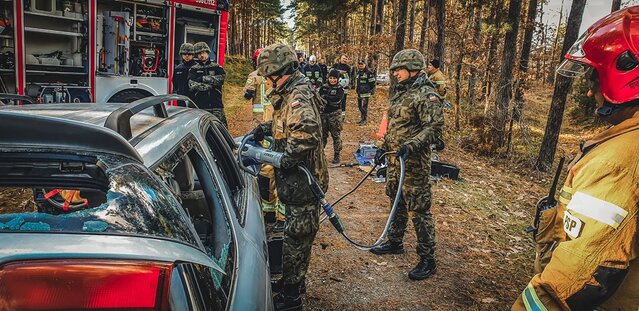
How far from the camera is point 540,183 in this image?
28.8ft

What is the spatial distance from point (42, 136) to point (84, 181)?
17 cm

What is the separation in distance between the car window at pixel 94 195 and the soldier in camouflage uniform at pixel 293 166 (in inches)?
77.2

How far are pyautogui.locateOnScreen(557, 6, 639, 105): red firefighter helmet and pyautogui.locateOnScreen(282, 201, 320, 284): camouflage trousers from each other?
213 centimetres

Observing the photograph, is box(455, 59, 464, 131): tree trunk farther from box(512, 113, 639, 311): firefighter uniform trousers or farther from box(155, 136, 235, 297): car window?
box(512, 113, 639, 311): firefighter uniform trousers

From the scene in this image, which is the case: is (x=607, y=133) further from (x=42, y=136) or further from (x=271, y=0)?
(x=271, y=0)

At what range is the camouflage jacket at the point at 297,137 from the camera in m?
3.11

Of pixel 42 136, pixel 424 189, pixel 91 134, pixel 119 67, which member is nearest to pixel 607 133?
pixel 91 134

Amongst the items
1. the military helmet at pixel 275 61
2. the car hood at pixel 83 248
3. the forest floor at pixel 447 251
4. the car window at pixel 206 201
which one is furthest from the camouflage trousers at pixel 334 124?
the car hood at pixel 83 248

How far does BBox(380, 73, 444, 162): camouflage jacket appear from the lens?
13.3 ft

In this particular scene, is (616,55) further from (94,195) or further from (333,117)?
(333,117)

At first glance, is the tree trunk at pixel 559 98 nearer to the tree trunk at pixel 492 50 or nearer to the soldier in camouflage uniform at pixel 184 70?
the tree trunk at pixel 492 50

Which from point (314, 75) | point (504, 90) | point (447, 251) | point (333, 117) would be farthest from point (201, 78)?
point (504, 90)

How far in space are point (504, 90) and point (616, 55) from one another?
1028 centimetres

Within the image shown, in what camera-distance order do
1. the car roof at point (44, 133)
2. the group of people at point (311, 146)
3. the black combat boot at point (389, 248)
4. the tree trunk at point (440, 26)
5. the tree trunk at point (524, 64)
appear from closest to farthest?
the car roof at point (44, 133) < the group of people at point (311, 146) < the black combat boot at point (389, 248) < the tree trunk at point (440, 26) < the tree trunk at point (524, 64)
